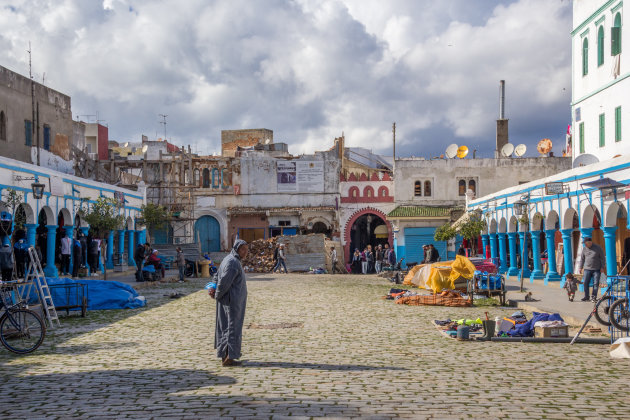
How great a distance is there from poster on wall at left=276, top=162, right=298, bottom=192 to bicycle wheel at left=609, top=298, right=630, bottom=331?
35625 mm

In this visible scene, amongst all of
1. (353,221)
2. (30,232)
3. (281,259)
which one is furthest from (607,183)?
(353,221)

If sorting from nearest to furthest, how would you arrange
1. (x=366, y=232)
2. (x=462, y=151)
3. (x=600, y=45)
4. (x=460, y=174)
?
1. (x=600, y=45)
2. (x=460, y=174)
3. (x=462, y=151)
4. (x=366, y=232)

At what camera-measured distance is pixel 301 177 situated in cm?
4550

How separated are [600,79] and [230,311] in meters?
20.1

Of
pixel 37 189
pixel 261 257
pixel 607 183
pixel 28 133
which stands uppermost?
pixel 28 133

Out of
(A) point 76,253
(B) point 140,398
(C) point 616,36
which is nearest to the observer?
(B) point 140,398

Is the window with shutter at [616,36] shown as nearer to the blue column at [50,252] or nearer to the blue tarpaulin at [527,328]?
the blue tarpaulin at [527,328]

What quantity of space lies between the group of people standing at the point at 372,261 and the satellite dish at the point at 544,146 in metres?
13.9

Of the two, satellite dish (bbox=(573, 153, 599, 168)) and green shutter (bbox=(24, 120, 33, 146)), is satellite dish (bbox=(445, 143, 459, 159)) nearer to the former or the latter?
satellite dish (bbox=(573, 153, 599, 168))

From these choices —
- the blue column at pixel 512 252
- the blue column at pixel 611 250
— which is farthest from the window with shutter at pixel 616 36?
the blue column at pixel 512 252

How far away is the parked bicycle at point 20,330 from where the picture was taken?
9469mm

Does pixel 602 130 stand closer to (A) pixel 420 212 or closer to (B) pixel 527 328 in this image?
(B) pixel 527 328

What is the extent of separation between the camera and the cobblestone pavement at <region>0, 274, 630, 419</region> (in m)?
6.09

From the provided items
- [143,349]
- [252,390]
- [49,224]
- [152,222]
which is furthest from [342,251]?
[252,390]
